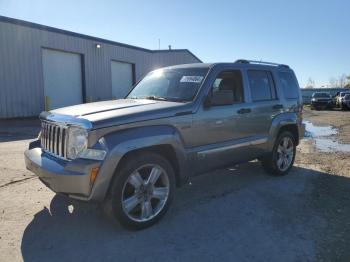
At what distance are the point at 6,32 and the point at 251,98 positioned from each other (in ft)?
48.8

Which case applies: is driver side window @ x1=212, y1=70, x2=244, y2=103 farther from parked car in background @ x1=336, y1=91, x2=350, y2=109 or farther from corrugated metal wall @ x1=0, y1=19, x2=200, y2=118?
parked car in background @ x1=336, y1=91, x2=350, y2=109

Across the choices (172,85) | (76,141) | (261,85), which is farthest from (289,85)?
(76,141)

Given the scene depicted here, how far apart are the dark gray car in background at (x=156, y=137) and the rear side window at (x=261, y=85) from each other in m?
0.02

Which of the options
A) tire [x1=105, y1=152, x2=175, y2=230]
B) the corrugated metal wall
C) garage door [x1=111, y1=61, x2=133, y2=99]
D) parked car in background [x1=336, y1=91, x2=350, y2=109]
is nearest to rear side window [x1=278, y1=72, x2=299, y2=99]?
tire [x1=105, y1=152, x2=175, y2=230]

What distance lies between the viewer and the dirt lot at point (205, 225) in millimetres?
3781

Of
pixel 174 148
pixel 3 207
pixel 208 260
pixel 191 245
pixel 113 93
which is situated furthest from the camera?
pixel 113 93

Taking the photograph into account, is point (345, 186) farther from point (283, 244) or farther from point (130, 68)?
point (130, 68)

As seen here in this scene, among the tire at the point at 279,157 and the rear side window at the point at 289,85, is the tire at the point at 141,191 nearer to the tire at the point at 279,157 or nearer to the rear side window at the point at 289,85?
the tire at the point at 279,157

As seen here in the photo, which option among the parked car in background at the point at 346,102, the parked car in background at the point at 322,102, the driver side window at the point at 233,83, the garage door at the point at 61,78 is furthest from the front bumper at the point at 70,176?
the parked car in background at the point at 322,102

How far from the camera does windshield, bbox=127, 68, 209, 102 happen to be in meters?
5.16

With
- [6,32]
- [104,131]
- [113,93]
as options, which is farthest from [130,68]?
[104,131]

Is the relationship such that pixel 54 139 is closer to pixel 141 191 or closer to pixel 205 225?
pixel 141 191

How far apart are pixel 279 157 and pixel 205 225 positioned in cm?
297

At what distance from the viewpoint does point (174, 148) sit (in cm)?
459
